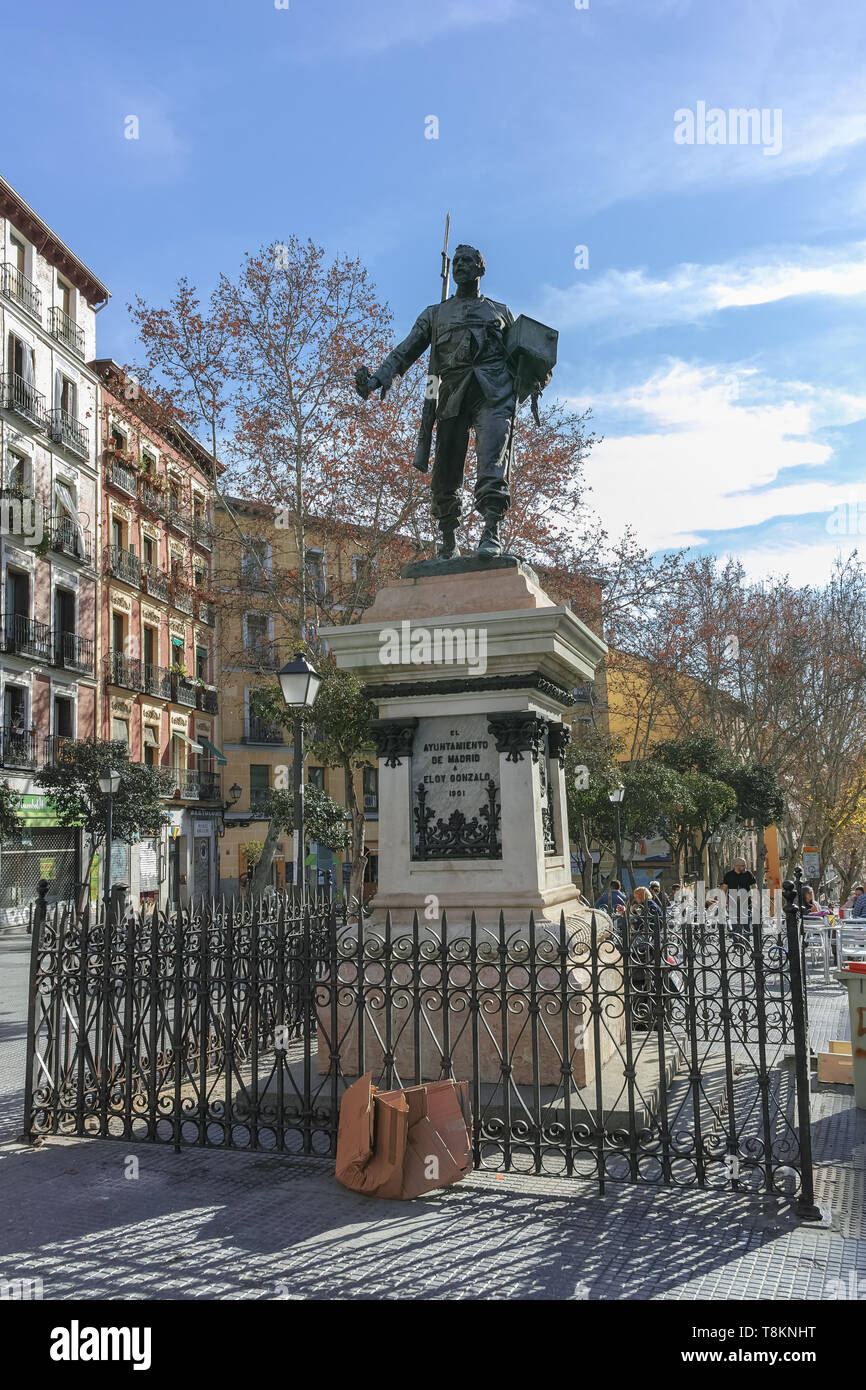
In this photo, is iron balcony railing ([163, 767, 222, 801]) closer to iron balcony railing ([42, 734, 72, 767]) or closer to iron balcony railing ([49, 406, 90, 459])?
iron balcony railing ([42, 734, 72, 767])

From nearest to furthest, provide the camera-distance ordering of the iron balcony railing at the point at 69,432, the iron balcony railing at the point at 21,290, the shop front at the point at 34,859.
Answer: the shop front at the point at 34,859 → the iron balcony railing at the point at 21,290 → the iron balcony railing at the point at 69,432

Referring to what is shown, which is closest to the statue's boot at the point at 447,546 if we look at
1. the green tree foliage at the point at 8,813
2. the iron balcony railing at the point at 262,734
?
the green tree foliage at the point at 8,813

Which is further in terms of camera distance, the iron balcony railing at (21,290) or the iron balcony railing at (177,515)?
the iron balcony railing at (21,290)

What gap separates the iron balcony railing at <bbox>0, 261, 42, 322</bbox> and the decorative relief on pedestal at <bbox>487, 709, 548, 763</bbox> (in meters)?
27.0

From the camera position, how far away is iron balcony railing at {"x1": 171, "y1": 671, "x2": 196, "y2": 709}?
38188 mm

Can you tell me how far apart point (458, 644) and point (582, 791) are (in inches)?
761

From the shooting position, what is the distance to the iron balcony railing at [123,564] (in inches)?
1337

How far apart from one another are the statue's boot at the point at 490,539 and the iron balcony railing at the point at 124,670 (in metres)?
28.1

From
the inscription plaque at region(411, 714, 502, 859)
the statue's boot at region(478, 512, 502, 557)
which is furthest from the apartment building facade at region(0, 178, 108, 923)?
the statue's boot at region(478, 512, 502, 557)

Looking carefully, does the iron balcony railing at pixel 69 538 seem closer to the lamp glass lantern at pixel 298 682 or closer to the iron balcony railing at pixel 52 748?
the iron balcony railing at pixel 52 748

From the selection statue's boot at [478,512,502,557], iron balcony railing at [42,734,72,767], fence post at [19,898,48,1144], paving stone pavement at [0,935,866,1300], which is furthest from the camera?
iron balcony railing at [42,734,72,767]

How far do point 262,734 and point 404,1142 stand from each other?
36943mm

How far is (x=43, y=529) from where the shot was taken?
1183 inches

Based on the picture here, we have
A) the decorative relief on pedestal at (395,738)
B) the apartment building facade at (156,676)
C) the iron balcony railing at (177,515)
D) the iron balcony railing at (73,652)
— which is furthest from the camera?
the apartment building facade at (156,676)
